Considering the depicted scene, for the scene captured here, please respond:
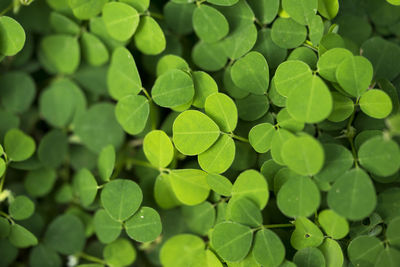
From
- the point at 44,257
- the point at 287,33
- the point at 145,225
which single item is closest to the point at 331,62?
the point at 287,33

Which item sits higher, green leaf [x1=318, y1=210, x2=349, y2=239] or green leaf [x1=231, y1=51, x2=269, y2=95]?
green leaf [x1=231, y1=51, x2=269, y2=95]

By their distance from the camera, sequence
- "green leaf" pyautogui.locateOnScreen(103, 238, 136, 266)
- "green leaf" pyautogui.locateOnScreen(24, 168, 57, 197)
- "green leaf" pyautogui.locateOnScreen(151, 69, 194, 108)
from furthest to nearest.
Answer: "green leaf" pyautogui.locateOnScreen(24, 168, 57, 197), "green leaf" pyautogui.locateOnScreen(103, 238, 136, 266), "green leaf" pyautogui.locateOnScreen(151, 69, 194, 108)

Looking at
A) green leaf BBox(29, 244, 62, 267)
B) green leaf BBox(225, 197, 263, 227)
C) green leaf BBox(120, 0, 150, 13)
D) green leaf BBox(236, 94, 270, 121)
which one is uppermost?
green leaf BBox(120, 0, 150, 13)

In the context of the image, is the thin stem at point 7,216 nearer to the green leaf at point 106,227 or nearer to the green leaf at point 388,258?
the green leaf at point 106,227

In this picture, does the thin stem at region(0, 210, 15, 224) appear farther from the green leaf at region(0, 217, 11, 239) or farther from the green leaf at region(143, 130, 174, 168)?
the green leaf at region(143, 130, 174, 168)

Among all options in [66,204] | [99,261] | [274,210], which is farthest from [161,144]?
[66,204]

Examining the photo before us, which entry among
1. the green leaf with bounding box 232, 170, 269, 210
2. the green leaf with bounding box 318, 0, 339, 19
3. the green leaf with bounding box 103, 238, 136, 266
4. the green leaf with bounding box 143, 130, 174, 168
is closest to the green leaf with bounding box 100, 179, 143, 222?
the green leaf with bounding box 143, 130, 174, 168

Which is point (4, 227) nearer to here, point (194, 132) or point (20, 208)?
point (20, 208)
